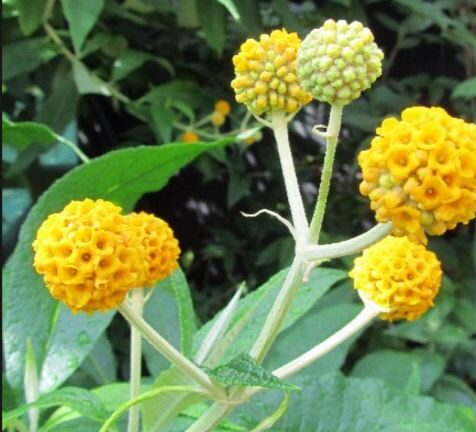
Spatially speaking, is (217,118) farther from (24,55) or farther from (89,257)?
(89,257)

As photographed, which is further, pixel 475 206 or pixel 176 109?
pixel 176 109

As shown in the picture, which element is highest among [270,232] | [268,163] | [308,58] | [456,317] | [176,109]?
[308,58]

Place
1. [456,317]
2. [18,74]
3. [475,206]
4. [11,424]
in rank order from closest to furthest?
[475,206] < [11,424] < [18,74] < [456,317]

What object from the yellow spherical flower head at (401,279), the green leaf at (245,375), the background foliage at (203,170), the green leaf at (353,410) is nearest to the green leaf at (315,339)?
the background foliage at (203,170)

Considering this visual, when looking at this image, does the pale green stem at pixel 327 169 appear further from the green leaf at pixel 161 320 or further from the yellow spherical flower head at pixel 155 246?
the green leaf at pixel 161 320

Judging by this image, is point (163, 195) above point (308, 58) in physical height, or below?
below

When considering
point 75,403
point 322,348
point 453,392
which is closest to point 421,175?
point 322,348

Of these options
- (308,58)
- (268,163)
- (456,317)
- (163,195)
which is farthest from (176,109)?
(308,58)

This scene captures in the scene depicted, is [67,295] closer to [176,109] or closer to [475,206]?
[475,206]
